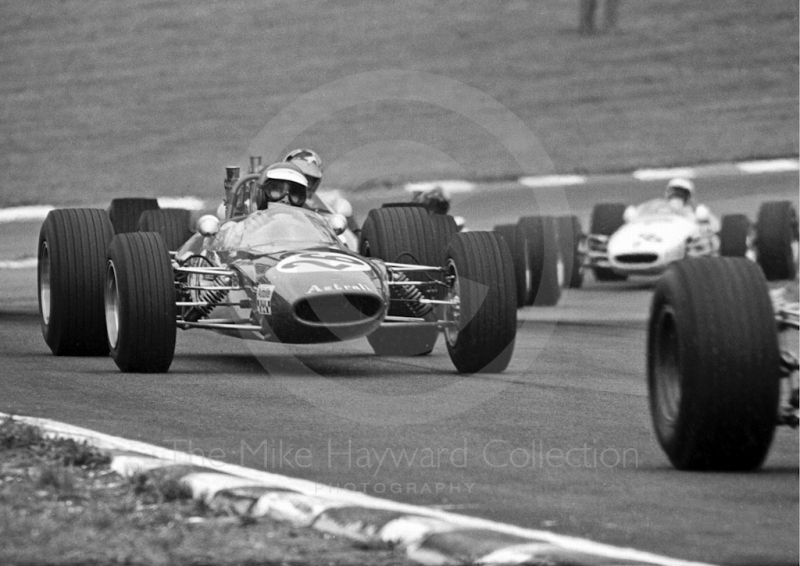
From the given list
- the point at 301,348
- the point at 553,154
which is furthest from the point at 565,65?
the point at 301,348

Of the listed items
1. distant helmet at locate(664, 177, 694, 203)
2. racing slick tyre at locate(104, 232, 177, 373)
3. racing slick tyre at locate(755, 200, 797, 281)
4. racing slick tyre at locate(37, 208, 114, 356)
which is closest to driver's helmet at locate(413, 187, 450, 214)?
distant helmet at locate(664, 177, 694, 203)

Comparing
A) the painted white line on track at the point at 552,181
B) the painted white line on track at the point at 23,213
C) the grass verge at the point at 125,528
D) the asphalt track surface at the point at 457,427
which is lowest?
the asphalt track surface at the point at 457,427

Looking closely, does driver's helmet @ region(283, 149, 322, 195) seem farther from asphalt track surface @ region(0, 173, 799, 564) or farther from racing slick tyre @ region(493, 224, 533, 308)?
racing slick tyre @ region(493, 224, 533, 308)

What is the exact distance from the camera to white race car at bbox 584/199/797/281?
16.8 m

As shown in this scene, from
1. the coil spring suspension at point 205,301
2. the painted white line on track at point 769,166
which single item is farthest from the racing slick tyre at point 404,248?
A: the painted white line on track at point 769,166

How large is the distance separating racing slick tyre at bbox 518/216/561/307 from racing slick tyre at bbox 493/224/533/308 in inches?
1.2

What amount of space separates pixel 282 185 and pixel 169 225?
7.72 feet

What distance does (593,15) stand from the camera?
3631cm

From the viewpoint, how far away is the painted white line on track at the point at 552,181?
25.9 metres

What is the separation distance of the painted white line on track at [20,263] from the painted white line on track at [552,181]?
8.88 m

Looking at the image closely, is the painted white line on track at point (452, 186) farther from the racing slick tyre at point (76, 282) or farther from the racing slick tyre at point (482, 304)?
the racing slick tyre at point (482, 304)

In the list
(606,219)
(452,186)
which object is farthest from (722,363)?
(452,186)

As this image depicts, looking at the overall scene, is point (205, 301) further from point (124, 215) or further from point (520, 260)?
point (520, 260)

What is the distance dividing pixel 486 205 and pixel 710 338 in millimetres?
18712
